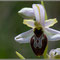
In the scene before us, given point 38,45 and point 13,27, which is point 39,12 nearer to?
point 38,45

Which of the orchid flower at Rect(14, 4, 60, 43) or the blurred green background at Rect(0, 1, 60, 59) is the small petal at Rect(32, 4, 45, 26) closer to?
the orchid flower at Rect(14, 4, 60, 43)

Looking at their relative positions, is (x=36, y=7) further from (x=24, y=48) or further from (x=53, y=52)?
(x=24, y=48)

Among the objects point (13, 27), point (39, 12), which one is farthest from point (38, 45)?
point (13, 27)

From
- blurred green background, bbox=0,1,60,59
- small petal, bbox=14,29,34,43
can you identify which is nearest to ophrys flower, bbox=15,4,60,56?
small petal, bbox=14,29,34,43

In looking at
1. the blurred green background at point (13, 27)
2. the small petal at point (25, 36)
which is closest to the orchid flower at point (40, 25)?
the small petal at point (25, 36)

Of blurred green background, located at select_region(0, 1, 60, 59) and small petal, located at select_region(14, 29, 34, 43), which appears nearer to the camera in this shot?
small petal, located at select_region(14, 29, 34, 43)

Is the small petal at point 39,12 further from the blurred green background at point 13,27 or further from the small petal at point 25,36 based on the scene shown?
the blurred green background at point 13,27
